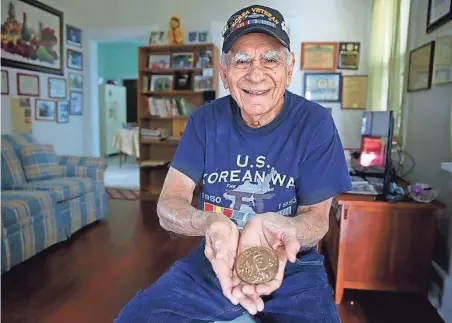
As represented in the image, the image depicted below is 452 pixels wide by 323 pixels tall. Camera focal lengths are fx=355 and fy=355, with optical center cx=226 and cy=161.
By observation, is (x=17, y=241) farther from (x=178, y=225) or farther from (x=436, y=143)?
(x=436, y=143)

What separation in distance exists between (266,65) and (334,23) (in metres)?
3.50

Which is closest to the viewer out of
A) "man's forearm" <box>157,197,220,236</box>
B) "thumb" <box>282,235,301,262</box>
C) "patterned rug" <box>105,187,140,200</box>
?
"thumb" <box>282,235,301,262</box>

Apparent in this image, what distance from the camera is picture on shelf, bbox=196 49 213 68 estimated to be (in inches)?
165

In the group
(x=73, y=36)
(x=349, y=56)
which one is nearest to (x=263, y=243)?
(x=349, y=56)

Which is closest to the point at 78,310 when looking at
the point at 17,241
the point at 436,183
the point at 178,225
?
the point at 17,241

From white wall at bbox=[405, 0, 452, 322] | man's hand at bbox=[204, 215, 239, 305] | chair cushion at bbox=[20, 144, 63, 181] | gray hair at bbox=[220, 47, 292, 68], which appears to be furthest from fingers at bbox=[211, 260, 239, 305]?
chair cushion at bbox=[20, 144, 63, 181]

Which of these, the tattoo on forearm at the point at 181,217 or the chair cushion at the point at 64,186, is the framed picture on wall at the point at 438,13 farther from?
the chair cushion at the point at 64,186

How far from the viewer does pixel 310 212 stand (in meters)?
0.92

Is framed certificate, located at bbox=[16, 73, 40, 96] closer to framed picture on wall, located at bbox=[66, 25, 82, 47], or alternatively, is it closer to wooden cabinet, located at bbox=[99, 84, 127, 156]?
framed picture on wall, located at bbox=[66, 25, 82, 47]

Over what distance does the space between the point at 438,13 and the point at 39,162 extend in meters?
3.15

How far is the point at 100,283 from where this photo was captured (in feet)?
7.02

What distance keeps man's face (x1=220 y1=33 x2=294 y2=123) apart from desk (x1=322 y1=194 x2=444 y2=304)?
3.61ft

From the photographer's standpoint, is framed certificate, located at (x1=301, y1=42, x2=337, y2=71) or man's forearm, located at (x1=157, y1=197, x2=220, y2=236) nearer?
man's forearm, located at (x1=157, y1=197, x2=220, y2=236)

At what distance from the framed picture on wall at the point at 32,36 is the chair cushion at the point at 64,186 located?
4.76ft
